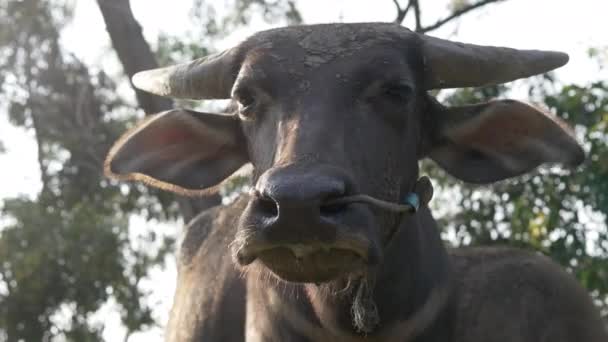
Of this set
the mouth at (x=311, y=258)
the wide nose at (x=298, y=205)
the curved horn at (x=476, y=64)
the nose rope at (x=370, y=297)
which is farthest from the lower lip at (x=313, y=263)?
the curved horn at (x=476, y=64)

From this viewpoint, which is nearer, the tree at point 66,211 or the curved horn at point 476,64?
the curved horn at point 476,64

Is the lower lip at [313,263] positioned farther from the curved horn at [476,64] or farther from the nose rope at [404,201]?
the curved horn at [476,64]

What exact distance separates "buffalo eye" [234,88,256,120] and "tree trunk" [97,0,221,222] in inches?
154

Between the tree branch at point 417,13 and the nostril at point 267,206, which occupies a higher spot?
the nostril at point 267,206

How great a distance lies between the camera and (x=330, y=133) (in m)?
3.09

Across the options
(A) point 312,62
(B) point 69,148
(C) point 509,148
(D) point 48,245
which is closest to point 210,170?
(A) point 312,62

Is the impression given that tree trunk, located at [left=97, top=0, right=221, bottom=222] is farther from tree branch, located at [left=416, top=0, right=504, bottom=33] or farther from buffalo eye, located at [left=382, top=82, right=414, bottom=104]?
buffalo eye, located at [left=382, top=82, right=414, bottom=104]

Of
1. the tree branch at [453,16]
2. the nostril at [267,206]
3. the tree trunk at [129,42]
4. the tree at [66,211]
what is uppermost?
the nostril at [267,206]

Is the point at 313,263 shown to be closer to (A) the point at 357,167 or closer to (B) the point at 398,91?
(A) the point at 357,167

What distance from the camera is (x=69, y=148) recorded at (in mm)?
18594

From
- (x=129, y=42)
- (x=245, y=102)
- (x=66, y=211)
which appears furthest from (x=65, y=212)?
(x=245, y=102)

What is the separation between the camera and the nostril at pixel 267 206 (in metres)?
2.73

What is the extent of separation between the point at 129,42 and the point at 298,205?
5.31 meters

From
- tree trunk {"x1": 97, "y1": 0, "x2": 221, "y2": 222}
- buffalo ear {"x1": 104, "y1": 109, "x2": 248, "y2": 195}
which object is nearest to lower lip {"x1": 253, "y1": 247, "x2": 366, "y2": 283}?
buffalo ear {"x1": 104, "y1": 109, "x2": 248, "y2": 195}
